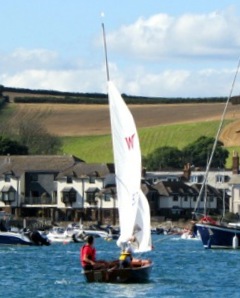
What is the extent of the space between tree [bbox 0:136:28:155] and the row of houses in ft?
51.5

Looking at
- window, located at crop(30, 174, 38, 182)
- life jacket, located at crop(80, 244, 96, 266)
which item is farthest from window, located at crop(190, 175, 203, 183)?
life jacket, located at crop(80, 244, 96, 266)

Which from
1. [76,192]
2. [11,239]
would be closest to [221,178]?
[76,192]

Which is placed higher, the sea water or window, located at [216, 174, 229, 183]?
window, located at [216, 174, 229, 183]

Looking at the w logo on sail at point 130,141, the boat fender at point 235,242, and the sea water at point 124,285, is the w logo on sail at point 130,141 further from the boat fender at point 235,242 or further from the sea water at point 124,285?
the boat fender at point 235,242

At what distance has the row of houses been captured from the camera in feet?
540

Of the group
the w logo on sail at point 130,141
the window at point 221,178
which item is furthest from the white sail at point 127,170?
the window at point 221,178

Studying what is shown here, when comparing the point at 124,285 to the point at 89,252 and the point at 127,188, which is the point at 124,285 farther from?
the point at 127,188

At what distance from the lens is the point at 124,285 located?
2191 inches

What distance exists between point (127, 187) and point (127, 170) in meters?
0.64

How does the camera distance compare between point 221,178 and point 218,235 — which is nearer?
point 218,235

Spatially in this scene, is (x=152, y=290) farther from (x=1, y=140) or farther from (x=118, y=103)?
(x=1, y=140)

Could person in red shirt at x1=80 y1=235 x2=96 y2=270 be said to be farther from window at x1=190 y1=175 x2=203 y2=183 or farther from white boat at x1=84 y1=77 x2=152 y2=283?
window at x1=190 y1=175 x2=203 y2=183

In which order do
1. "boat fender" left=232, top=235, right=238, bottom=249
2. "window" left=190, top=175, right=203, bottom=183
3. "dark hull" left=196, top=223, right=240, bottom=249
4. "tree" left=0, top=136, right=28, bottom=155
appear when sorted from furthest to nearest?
"tree" left=0, top=136, right=28, bottom=155 < "window" left=190, top=175, right=203, bottom=183 < "boat fender" left=232, top=235, right=238, bottom=249 < "dark hull" left=196, top=223, right=240, bottom=249

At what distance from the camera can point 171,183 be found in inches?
→ 6737
